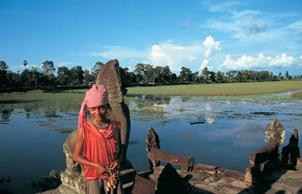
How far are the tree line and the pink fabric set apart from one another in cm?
4872

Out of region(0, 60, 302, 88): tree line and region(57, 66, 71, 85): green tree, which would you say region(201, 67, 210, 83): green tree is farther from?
region(57, 66, 71, 85): green tree

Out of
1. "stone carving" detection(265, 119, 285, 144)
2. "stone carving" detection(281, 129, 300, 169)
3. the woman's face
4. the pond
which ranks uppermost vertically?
the woman's face

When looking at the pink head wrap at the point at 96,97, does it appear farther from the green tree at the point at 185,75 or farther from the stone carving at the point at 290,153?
the green tree at the point at 185,75

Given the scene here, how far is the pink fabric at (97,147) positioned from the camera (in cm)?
334

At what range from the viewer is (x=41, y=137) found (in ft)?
57.6

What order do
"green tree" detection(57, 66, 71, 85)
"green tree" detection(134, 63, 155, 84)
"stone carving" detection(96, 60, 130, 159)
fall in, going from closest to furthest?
"stone carving" detection(96, 60, 130, 159) < "green tree" detection(57, 66, 71, 85) < "green tree" detection(134, 63, 155, 84)

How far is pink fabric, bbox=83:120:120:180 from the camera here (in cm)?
334

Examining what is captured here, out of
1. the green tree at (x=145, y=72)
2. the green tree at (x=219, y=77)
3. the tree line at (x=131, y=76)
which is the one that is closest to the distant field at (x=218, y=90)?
the tree line at (x=131, y=76)

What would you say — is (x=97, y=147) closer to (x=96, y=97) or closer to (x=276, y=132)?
(x=96, y=97)

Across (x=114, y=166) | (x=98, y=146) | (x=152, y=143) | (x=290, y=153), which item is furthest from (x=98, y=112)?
(x=290, y=153)

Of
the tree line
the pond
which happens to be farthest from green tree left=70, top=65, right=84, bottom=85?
the pond

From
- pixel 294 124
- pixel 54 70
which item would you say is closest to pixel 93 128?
pixel 294 124

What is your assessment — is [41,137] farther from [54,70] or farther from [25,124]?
[54,70]

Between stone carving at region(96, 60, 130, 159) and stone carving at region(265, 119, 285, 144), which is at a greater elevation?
stone carving at region(96, 60, 130, 159)
